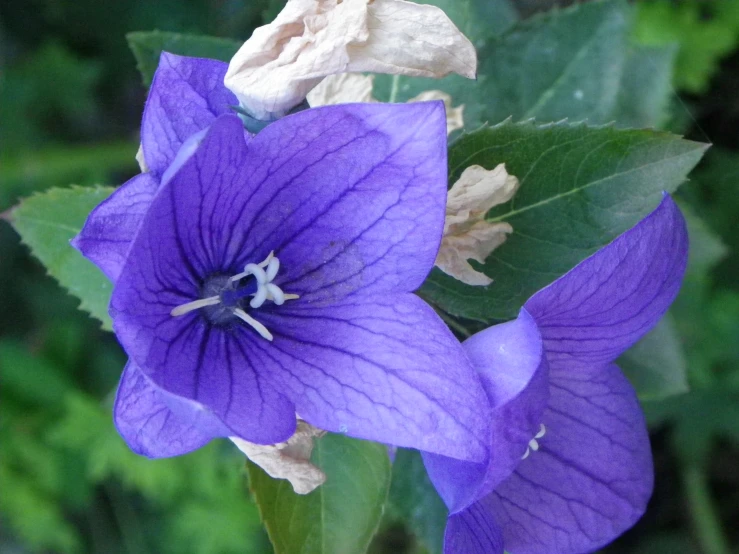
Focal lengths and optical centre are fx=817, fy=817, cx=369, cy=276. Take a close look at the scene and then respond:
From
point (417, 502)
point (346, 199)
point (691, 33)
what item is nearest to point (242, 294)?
point (346, 199)

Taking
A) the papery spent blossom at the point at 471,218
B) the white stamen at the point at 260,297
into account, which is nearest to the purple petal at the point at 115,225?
the white stamen at the point at 260,297

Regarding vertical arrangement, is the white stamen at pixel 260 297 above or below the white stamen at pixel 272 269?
below

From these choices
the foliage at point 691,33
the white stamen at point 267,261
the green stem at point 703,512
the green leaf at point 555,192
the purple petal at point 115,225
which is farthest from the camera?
the green stem at point 703,512

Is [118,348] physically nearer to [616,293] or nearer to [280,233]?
[280,233]

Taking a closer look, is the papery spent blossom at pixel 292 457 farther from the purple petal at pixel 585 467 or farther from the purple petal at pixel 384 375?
the purple petal at pixel 585 467

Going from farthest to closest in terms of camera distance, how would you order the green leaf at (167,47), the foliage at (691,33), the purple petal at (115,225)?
the foliage at (691,33) < the green leaf at (167,47) < the purple petal at (115,225)

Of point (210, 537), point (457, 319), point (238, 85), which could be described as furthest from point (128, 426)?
point (210, 537)

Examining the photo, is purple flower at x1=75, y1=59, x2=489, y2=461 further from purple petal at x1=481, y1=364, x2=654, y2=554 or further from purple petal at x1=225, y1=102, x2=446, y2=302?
purple petal at x1=481, y1=364, x2=654, y2=554

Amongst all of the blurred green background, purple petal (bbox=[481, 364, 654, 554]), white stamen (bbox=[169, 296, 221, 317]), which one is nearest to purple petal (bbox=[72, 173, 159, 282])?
white stamen (bbox=[169, 296, 221, 317])
